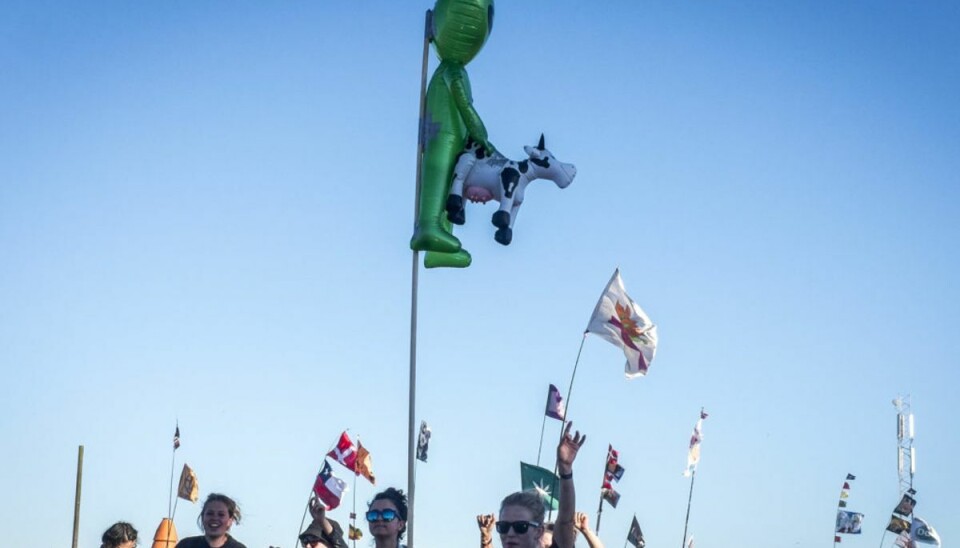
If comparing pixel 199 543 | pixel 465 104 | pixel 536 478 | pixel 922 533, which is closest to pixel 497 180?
pixel 465 104

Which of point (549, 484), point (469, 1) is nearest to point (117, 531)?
point (549, 484)

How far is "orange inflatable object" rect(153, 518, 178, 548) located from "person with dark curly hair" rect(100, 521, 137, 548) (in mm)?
752

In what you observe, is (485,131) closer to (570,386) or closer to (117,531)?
(570,386)

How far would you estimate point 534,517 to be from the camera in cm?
795

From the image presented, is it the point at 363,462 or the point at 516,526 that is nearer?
the point at 516,526

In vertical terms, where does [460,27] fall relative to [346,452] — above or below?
above

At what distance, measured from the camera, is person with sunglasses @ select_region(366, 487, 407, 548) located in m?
9.15

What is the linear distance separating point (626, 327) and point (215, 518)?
11.7 feet

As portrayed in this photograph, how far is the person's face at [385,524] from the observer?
9.14 m

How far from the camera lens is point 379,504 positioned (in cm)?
918

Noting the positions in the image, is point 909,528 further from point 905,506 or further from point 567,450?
point 567,450

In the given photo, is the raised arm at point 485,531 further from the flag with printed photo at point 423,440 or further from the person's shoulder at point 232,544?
the flag with printed photo at point 423,440

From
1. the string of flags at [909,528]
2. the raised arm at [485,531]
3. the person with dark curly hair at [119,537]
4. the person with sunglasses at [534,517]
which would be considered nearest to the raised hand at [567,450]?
the person with sunglasses at [534,517]

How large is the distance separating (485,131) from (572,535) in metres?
4.03
